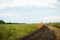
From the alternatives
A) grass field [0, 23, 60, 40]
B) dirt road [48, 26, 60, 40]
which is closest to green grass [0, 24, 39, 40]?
grass field [0, 23, 60, 40]

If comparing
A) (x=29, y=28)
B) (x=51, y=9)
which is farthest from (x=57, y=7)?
(x=29, y=28)

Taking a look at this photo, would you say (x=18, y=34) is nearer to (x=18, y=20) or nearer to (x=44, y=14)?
(x=18, y=20)

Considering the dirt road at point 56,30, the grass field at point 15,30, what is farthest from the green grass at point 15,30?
the dirt road at point 56,30

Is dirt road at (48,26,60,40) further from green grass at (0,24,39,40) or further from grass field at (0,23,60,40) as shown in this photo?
green grass at (0,24,39,40)

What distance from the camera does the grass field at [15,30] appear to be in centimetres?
373

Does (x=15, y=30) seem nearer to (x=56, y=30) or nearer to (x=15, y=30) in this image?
(x=15, y=30)

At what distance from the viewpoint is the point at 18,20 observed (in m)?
3.88

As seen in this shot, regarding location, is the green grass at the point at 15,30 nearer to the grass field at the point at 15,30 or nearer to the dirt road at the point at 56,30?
the grass field at the point at 15,30

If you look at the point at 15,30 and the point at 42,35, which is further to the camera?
the point at 15,30

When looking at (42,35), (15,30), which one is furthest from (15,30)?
(42,35)

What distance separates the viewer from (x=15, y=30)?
380 cm

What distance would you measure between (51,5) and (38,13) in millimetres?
348

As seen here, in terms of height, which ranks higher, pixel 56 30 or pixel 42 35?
pixel 56 30

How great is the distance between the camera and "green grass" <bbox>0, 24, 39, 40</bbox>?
373 centimetres
